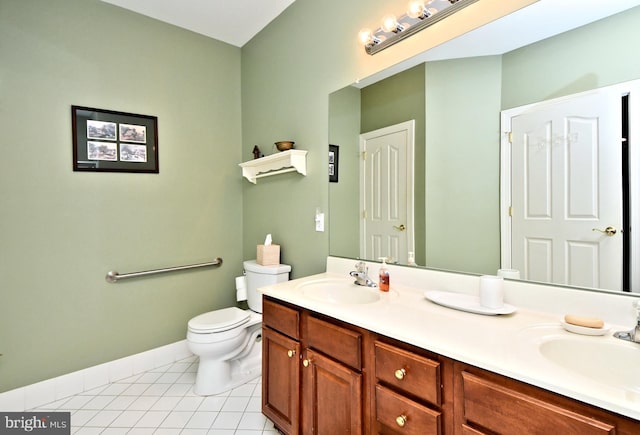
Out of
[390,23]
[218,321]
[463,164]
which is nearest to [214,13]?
[390,23]

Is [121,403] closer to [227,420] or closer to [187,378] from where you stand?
[187,378]

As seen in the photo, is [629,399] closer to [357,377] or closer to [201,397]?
[357,377]

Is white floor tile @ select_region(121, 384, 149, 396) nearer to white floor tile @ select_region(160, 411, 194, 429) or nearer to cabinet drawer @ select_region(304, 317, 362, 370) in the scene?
white floor tile @ select_region(160, 411, 194, 429)

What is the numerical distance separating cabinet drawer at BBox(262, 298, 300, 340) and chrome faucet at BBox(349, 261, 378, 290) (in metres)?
0.40

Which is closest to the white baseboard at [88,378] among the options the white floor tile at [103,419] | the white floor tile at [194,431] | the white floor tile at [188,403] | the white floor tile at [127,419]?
the white floor tile at [103,419]

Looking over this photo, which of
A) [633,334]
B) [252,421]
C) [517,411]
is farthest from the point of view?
[252,421]

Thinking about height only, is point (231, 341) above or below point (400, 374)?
below

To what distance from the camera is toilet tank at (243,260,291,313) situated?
222 cm

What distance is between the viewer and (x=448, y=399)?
89 cm

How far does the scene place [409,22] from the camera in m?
1.52

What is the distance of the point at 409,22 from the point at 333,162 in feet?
2.78

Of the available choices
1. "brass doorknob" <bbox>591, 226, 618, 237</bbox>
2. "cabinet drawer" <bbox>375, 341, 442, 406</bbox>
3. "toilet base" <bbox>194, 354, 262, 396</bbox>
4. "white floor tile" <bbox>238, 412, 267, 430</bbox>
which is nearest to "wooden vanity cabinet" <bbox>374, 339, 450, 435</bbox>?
"cabinet drawer" <bbox>375, 341, 442, 406</bbox>

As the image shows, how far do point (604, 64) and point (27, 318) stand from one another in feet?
10.5

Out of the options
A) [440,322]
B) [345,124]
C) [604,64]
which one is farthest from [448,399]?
[345,124]
